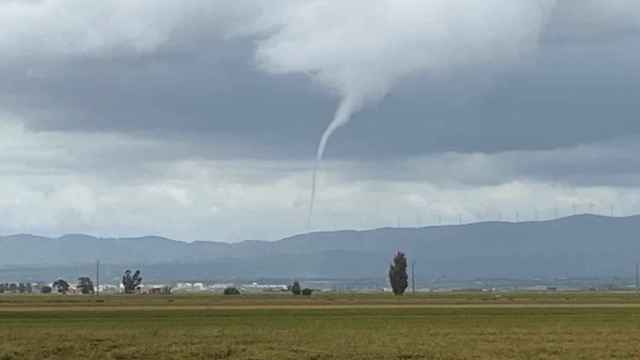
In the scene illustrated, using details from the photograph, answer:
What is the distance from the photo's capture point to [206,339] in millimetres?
66250

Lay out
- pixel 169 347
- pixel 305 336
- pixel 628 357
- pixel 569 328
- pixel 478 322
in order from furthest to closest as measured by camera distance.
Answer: pixel 478 322, pixel 569 328, pixel 305 336, pixel 169 347, pixel 628 357

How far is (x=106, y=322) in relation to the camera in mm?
98875

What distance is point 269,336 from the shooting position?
70188mm

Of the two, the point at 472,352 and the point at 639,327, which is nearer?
the point at 472,352

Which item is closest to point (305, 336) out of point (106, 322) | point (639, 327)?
point (639, 327)

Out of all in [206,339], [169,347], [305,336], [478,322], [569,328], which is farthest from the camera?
[478,322]

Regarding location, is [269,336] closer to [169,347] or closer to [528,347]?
[169,347]

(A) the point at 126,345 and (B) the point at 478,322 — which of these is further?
(B) the point at 478,322

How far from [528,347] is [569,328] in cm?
2063

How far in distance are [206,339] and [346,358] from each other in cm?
1271

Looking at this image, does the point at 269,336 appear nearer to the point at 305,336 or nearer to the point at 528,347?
the point at 305,336

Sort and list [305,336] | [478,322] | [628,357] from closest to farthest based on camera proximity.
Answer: [628,357]
[305,336]
[478,322]

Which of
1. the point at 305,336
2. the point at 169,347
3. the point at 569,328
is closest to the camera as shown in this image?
the point at 169,347

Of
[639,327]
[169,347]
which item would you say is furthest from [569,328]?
[169,347]
